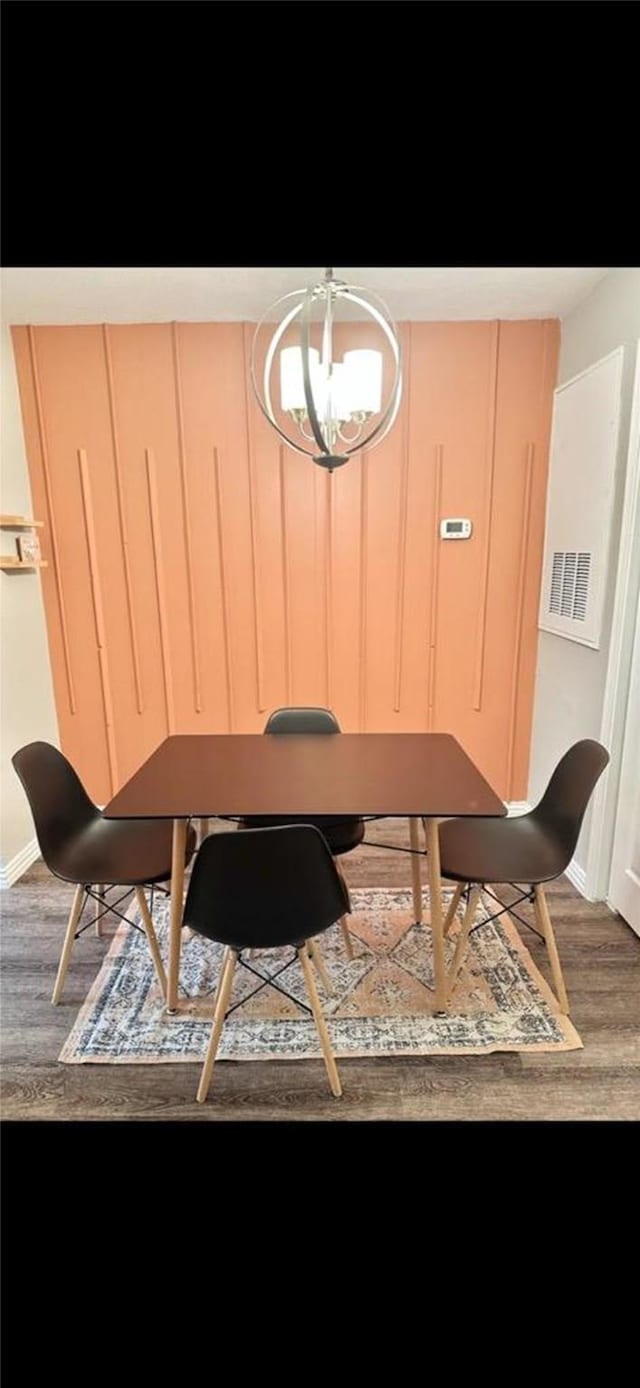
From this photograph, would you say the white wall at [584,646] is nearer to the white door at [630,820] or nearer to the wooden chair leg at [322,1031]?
the white door at [630,820]

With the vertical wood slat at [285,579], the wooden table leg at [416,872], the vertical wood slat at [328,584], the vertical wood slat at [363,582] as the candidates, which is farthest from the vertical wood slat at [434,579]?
the wooden table leg at [416,872]

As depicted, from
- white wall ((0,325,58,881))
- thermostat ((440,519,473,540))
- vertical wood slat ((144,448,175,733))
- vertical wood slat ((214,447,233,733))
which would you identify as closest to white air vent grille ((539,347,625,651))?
thermostat ((440,519,473,540))

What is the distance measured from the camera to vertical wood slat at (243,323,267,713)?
9.36 ft

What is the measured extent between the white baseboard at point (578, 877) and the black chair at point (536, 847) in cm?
66

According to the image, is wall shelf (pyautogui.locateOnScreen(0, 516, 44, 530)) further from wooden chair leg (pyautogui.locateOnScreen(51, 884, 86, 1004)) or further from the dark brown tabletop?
wooden chair leg (pyautogui.locateOnScreen(51, 884, 86, 1004))

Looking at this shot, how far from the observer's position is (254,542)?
300cm

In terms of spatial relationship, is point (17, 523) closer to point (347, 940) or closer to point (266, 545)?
point (266, 545)

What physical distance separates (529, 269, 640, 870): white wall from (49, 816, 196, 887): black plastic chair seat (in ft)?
5.54

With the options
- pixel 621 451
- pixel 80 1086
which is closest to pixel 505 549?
pixel 621 451

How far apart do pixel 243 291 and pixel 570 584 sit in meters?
1.82

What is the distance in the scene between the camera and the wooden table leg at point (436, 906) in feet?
5.61

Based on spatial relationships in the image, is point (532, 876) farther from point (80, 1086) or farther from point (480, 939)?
point (80, 1086)

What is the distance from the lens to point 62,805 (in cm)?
201
